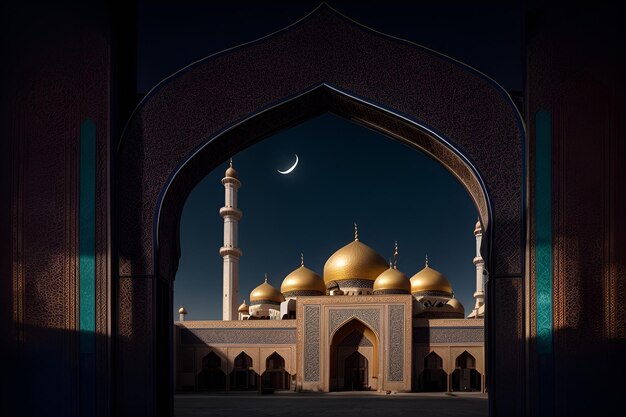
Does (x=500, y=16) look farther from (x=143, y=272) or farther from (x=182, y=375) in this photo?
(x=182, y=375)

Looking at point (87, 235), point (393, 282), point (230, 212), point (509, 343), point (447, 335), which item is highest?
point (230, 212)

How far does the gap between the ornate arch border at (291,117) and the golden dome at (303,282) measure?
11.9 m

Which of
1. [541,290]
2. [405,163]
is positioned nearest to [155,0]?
[541,290]

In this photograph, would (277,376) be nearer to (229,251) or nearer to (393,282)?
(229,251)

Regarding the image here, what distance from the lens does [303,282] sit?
58.8 feet

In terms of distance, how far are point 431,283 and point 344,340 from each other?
3.72m

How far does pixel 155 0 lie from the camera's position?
591cm

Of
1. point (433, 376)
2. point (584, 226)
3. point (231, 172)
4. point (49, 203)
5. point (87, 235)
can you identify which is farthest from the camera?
point (231, 172)

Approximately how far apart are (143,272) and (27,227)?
0.94 metres

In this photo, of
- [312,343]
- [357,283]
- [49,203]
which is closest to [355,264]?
[357,283]

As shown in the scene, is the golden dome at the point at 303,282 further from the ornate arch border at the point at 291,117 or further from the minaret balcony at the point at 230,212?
the ornate arch border at the point at 291,117

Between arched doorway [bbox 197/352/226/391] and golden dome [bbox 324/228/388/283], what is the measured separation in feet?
11.3

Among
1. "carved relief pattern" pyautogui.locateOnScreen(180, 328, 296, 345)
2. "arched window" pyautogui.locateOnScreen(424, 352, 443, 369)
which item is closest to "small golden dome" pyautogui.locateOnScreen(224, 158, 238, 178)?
"carved relief pattern" pyautogui.locateOnScreen(180, 328, 296, 345)

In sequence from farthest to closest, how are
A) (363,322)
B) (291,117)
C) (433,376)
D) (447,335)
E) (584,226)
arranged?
(433,376) → (447,335) → (363,322) → (291,117) → (584,226)
